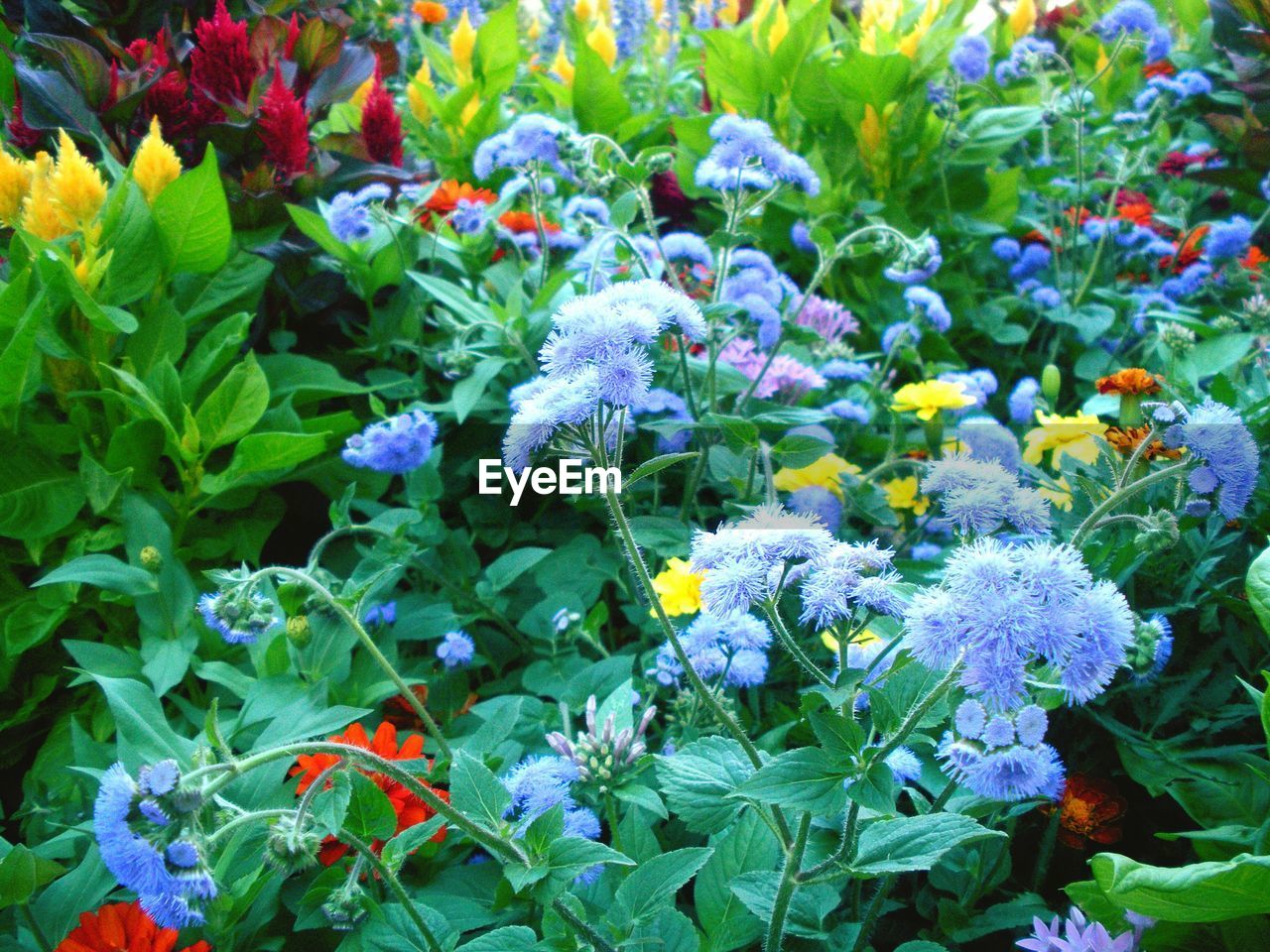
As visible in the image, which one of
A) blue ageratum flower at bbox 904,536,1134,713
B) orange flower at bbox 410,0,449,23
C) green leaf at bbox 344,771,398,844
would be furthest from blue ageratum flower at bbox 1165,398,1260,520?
orange flower at bbox 410,0,449,23

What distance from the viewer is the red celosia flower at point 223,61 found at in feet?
5.70

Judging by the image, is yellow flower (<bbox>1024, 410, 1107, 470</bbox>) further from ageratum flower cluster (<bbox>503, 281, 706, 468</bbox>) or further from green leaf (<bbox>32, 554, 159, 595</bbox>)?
green leaf (<bbox>32, 554, 159, 595</bbox>)

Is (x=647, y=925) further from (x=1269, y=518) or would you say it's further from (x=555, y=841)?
(x=1269, y=518)

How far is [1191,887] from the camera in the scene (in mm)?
796

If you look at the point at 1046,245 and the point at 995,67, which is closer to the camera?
the point at 1046,245

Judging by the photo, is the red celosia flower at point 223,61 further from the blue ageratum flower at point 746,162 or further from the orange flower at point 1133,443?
the orange flower at point 1133,443

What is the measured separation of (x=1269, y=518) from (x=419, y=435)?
3.75ft

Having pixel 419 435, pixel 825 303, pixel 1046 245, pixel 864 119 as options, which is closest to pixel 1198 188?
pixel 1046 245

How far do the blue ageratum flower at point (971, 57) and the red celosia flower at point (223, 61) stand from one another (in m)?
1.48

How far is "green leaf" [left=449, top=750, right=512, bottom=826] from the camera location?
910mm

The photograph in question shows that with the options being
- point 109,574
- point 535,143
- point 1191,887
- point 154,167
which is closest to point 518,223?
point 535,143

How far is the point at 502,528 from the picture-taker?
1.70m

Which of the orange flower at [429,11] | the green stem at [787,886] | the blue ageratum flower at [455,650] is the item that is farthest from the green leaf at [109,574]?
the orange flower at [429,11]

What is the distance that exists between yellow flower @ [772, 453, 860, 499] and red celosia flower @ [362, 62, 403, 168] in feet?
3.60
